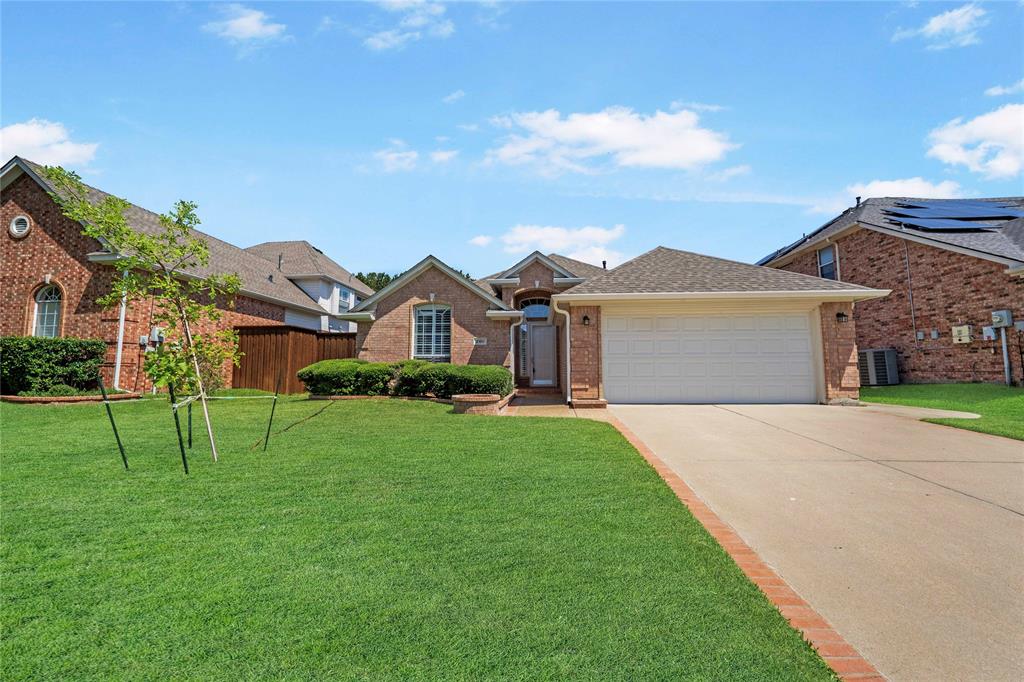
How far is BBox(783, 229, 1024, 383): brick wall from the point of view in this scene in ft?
40.0

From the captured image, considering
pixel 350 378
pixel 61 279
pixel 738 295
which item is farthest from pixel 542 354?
pixel 61 279

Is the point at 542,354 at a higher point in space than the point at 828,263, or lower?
lower

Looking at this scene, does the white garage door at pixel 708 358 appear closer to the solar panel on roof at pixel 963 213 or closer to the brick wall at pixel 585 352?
the brick wall at pixel 585 352

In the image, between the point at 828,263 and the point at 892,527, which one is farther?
the point at 828,263

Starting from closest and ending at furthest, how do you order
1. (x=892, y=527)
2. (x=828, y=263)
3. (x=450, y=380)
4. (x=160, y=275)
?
(x=892, y=527) → (x=160, y=275) → (x=450, y=380) → (x=828, y=263)

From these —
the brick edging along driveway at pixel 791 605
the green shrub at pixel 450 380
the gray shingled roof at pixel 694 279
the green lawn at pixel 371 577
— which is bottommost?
the brick edging along driveway at pixel 791 605

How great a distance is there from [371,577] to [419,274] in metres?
12.9

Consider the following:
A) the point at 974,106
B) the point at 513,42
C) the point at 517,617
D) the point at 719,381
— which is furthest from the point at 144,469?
the point at 974,106

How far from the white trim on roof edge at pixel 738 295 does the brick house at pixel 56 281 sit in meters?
12.3

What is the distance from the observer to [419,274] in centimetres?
1480

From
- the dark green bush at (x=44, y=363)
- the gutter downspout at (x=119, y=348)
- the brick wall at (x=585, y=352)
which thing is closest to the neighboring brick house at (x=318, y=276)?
the gutter downspout at (x=119, y=348)

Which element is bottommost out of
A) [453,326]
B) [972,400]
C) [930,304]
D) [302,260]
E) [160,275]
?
[972,400]

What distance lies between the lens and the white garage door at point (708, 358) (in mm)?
11336

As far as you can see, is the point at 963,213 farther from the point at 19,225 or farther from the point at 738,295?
the point at 19,225
